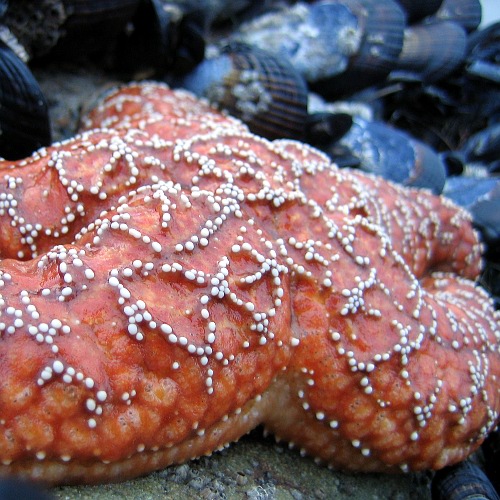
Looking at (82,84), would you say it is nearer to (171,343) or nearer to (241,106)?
(241,106)

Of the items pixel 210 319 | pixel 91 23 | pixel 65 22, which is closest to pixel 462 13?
pixel 91 23

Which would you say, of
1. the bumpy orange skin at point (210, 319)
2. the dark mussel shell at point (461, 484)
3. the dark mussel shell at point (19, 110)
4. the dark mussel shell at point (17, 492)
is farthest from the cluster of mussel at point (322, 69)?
the dark mussel shell at point (17, 492)

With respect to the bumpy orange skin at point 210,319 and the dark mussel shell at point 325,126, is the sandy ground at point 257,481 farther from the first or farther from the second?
the dark mussel shell at point 325,126

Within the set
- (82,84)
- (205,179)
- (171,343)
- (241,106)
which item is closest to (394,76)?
(241,106)

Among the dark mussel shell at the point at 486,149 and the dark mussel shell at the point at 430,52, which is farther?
the dark mussel shell at the point at 486,149

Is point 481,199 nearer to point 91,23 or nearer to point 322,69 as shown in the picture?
point 322,69
